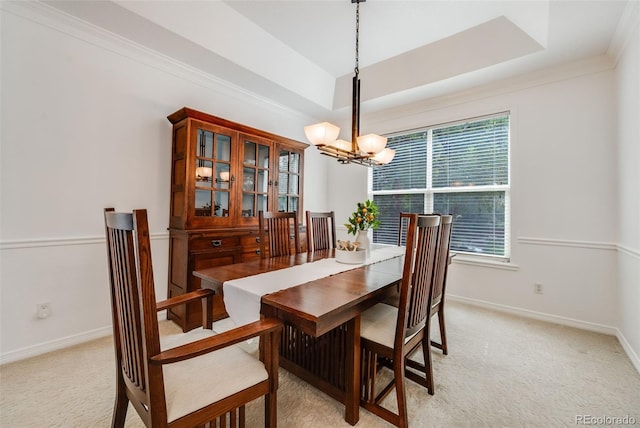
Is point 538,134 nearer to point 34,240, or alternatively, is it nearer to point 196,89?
point 196,89

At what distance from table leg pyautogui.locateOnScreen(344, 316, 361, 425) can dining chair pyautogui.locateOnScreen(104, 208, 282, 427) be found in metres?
0.45

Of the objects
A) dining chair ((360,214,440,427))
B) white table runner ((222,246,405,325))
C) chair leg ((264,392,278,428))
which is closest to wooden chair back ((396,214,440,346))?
dining chair ((360,214,440,427))

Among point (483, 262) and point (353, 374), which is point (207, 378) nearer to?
point (353, 374)

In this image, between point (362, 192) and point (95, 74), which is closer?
point (95, 74)

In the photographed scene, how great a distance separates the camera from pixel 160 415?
0.90 meters

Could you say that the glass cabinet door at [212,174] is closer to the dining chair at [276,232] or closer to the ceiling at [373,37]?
the dining chair at [276,232]

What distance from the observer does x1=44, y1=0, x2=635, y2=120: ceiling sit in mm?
2248

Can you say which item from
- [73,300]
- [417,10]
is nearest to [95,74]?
[73,300]

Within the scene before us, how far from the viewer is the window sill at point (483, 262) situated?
309 cm

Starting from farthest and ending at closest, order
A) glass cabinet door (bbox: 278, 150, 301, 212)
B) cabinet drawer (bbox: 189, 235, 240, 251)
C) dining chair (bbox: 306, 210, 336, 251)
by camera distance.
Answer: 1. glass cabinet door (bbox: 278, 150, 301, 212)
2. dining chair (bbox: 306, 210, 336, 251)
3. cabinet drawer (bbox: 189, 235, 240, 251)

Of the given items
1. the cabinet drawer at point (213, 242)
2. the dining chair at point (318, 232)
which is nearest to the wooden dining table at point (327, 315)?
the dining chair at point (318, 232)

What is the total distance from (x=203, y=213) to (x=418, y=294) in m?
2.15

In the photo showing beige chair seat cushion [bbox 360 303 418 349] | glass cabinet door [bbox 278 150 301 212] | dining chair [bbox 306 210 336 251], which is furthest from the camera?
glass cabinet door [bbox 278 150 301 212]

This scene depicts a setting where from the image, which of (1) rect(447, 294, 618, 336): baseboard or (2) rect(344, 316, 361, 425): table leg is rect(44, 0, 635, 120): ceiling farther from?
(2) rect(344, 316, 361, 425): table leg
